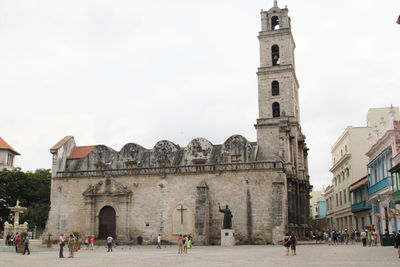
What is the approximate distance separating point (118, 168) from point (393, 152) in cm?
2131

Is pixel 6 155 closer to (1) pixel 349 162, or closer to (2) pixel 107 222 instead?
(2) pixel 107 222

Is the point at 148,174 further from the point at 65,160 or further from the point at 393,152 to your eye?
the point at 393,152

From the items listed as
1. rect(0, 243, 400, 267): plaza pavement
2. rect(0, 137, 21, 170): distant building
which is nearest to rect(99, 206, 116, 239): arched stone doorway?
rect(0, 243, 400, 267): plaza pavement

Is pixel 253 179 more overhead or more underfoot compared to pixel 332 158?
more underfoot

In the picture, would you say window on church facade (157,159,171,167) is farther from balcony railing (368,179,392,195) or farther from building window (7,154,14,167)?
building window (7,154,14,167)

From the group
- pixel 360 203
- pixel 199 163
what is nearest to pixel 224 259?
pixel 199 163

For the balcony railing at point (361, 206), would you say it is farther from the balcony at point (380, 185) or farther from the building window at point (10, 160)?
the building window at point (10, 160)

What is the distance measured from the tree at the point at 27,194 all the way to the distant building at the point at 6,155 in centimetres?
1442

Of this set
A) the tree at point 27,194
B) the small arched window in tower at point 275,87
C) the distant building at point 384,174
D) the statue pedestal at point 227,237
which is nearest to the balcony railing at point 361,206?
the distant building at point 384,174

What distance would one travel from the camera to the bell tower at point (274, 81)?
116 feet

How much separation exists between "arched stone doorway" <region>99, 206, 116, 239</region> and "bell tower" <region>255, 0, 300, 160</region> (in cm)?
1280

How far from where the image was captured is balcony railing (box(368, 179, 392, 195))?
30.1 metres

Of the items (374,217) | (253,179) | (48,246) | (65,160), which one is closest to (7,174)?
(65,160)

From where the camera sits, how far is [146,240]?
33344 millimetres
